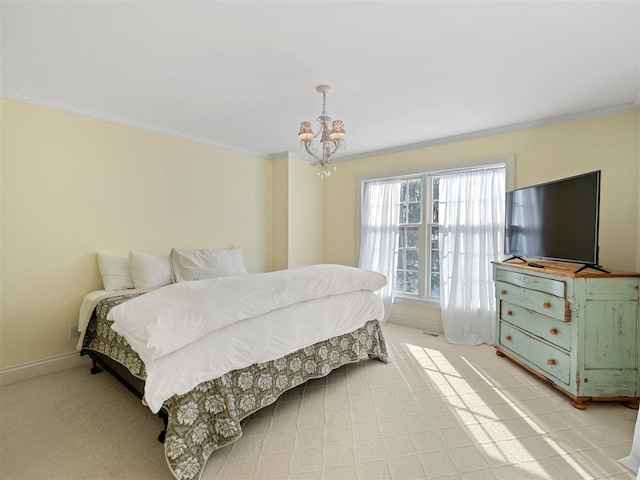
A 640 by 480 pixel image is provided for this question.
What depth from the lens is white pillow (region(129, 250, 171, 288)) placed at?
2943 millimetres

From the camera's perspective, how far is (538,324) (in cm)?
258

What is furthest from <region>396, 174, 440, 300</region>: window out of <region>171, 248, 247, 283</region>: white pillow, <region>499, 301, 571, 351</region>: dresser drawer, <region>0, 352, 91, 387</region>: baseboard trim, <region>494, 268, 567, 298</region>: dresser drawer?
<region>0, 352, 91, 387</region>: baseboard trim

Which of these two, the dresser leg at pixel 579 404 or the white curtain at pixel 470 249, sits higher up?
the white curtain at pixel 470 249

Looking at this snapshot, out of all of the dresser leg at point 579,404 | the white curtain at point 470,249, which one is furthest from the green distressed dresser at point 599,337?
the white curtain at point 470,249

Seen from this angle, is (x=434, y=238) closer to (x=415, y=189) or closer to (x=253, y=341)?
(x=415, y=189)

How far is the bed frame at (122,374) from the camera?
1860 millimetres

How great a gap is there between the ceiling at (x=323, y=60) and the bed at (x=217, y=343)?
1526 millimetres

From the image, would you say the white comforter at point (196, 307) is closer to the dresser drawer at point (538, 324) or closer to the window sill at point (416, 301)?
the dresser drawer at point (538, 324)

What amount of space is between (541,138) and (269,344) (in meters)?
3.41

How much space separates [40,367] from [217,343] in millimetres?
2178

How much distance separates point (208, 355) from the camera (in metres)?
1.70

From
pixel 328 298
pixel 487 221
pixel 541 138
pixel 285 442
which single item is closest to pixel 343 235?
pixel 487 221

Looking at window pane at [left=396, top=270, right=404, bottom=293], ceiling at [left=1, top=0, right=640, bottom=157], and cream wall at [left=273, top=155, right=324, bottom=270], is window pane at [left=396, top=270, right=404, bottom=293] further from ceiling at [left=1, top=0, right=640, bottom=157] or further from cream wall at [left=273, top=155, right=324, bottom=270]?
ceiling at [left=1, top=0, right=640, bottom=157]

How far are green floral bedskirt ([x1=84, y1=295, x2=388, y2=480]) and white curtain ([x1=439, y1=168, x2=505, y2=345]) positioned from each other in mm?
1533
